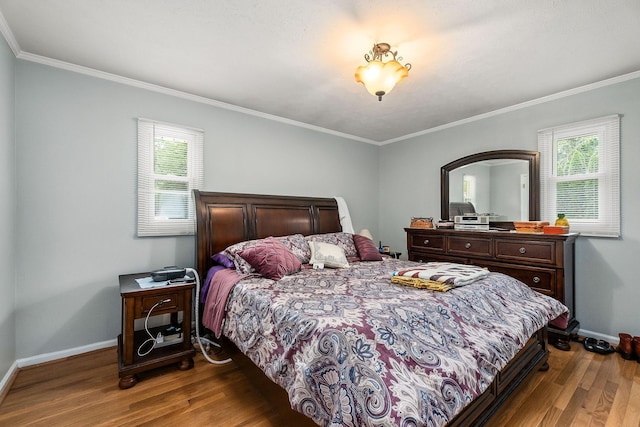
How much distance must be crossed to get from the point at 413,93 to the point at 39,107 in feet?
11.2

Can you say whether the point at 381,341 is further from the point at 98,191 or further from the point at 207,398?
the point at 98,191

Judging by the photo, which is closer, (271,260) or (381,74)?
(381,74)

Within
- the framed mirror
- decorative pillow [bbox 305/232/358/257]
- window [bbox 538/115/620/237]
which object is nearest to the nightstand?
decorative pillow [bbox 305/232/358/257]

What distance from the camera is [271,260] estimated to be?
2.45m

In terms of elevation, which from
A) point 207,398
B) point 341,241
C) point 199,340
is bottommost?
point 207,398

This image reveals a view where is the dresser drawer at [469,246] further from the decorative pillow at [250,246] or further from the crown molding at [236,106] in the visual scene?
the decorative pillow at [250,246]

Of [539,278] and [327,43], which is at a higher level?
[327,43]

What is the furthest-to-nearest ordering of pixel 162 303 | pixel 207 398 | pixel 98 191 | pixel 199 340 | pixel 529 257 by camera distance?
1. pixel 529 257
2. pixel 98 191
3. pixel 199 340
4. pixel 162 303
5. pixel 207 398

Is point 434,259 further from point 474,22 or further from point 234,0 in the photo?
point 234,0

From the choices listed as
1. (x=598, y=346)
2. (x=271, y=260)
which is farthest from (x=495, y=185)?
(x=271, y=260)

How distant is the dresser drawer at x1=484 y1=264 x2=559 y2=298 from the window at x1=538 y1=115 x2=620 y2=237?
0.68 metres

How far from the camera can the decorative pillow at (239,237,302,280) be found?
240 centimetres

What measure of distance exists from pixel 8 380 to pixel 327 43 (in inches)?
134

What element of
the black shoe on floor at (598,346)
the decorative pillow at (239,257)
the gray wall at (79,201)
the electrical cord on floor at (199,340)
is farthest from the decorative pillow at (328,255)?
the black shoe on floor at (598,346)
